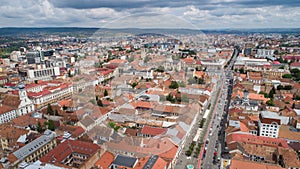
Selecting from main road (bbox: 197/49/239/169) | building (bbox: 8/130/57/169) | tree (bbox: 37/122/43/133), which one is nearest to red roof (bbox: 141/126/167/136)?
main road (bbox: 197/49/239/169)

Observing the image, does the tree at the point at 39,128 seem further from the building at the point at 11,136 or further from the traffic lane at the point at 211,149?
the traffic lane at the point at 211,149

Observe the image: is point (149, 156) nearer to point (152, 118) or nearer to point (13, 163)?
point (152, 118)

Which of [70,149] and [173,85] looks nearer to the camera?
[70,149]

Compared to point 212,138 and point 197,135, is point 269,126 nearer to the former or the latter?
point 212,138

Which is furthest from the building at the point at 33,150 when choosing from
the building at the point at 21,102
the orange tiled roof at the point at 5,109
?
the building at the point at 21,102

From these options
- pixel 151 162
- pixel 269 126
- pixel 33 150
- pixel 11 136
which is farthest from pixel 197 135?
pixel 11 136

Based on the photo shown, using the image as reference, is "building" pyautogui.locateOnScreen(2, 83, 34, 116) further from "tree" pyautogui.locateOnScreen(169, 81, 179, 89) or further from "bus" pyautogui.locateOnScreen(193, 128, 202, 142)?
"bus" pyautogui.locateOnScreen(193, 128, 202, 142)

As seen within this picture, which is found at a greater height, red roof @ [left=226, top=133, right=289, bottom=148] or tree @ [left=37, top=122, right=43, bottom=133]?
red roof @ [left=226, top=133, right=289, bottom=148]
